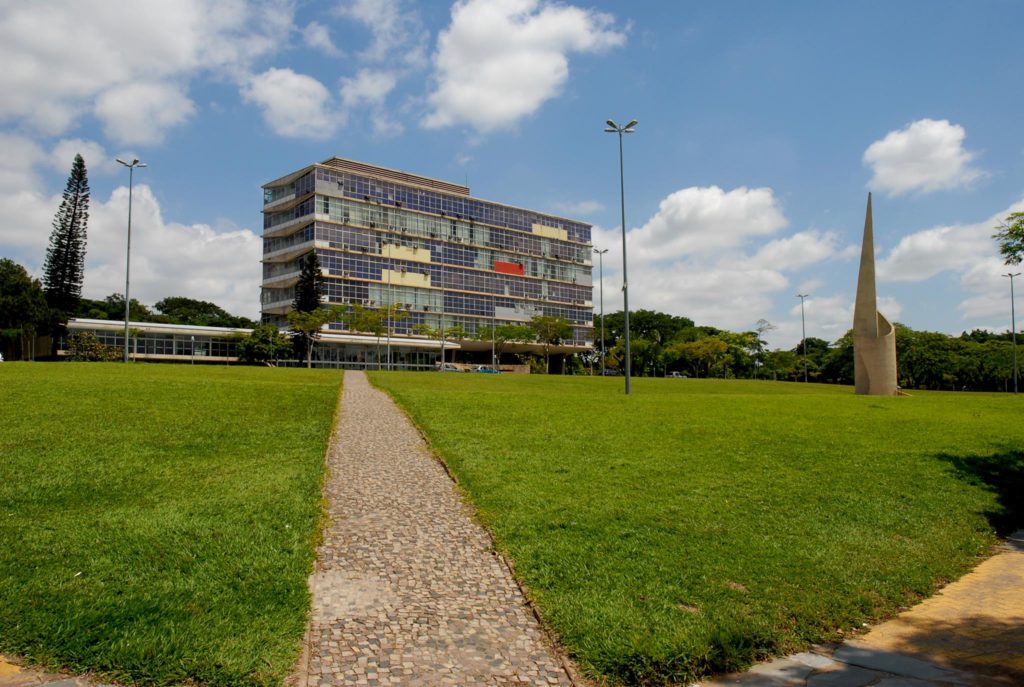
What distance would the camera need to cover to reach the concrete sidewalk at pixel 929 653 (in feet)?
16.8

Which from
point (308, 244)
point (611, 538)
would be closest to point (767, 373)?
point (308, 244)

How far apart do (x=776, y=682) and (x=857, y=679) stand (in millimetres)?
595

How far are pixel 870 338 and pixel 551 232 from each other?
65.1m

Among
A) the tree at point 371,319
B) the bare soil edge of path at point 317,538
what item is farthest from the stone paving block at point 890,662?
the tree at point 371,319

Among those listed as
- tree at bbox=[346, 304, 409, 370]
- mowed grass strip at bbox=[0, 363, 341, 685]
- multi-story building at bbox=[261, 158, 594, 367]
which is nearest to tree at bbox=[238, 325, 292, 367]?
tree at bbox=[346, 304, 409, 370]

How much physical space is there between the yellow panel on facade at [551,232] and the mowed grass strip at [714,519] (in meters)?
77.0

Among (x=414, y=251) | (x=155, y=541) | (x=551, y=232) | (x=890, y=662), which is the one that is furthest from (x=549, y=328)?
(x=890, y=662)

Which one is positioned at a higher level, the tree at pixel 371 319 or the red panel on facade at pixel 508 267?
the red panel on facade at pixel 508 267

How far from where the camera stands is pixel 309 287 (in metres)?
66.4

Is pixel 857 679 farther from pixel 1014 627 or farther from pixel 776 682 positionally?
pixel 1014 627

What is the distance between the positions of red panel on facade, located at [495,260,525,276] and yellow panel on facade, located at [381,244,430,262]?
35.5 feet

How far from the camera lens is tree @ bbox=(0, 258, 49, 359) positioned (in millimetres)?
54659

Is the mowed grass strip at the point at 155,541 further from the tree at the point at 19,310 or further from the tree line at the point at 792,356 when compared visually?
the tree line at the point at 792,356

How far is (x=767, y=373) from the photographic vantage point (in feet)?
305
